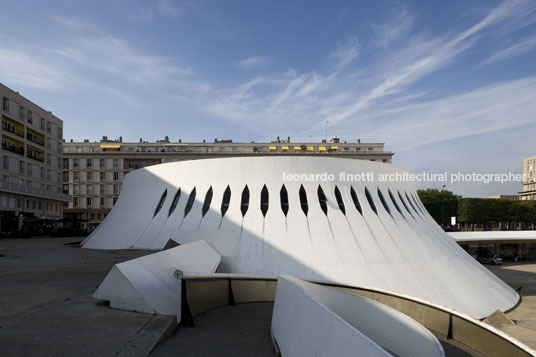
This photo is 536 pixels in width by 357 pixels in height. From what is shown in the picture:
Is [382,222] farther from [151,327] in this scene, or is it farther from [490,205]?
[490,205]

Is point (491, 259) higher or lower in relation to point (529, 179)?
lower

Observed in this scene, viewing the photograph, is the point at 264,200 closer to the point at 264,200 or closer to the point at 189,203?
the point at 264,200

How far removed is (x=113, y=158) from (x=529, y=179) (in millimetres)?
138222

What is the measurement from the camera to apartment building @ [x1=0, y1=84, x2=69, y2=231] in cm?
4816

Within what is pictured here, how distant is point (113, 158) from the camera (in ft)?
280

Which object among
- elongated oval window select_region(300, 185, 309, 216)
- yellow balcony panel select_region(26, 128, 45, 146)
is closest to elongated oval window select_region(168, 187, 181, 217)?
elongated oval window select_region(300, 185, 309, 216)

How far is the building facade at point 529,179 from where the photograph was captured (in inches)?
5226

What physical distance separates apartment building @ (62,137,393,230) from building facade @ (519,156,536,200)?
75792 mm

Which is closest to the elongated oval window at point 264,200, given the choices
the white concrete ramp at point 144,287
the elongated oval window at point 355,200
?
the elongated oval window at point 355,200

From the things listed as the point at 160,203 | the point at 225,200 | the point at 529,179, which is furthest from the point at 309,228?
the point at 529,179

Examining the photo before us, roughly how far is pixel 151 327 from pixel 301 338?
3637 mm

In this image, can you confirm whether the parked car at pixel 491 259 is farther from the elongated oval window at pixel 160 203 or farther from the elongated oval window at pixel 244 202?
the elongated oval window at pixel 160 203

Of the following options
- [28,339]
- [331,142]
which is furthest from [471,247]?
[28,339]

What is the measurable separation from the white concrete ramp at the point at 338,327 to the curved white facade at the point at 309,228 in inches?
419
